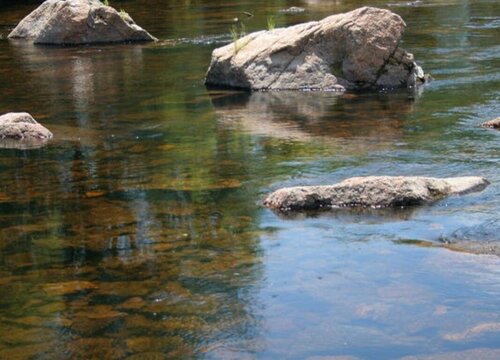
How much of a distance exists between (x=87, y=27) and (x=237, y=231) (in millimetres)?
16175

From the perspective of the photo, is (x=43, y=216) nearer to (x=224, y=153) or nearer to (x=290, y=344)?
(x=224, y=153)

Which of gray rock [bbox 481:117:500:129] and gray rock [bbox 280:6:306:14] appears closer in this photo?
gray rock [bbox 481:117:500:129]

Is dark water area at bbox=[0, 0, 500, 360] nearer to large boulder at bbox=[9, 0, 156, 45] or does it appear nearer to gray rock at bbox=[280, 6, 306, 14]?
large boulder at bbox=[9, 0, 156, 45]

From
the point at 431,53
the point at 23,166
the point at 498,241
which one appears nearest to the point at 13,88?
the point at 23,166

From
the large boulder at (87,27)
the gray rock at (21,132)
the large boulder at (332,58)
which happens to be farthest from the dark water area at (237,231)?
the large boulder at (87,27)

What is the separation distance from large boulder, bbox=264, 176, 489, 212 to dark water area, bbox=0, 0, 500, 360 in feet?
0.62

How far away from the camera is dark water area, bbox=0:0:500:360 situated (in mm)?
6137

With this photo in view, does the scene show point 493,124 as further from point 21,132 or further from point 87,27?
point 87,27

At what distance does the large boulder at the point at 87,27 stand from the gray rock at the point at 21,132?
11.0m

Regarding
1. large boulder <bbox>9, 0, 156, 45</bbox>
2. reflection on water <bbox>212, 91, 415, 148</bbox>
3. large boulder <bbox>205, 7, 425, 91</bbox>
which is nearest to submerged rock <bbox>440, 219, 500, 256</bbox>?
reflection on water <bbox>212, 91, 415, 148</bbox>

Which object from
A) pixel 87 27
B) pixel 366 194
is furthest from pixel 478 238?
pixel 87 27

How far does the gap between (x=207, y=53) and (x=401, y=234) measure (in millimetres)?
12891

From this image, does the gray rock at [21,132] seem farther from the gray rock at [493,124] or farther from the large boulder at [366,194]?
the gray rock at [493,124]

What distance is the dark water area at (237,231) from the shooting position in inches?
242
